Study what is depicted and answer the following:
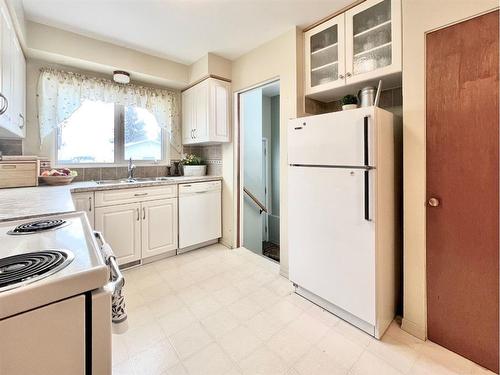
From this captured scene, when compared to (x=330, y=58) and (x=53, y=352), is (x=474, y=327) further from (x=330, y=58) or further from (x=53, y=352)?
(x=330, y=58)

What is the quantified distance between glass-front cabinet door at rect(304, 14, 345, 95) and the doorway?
0.72 m

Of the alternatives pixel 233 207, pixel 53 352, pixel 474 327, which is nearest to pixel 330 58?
pixel 233 207

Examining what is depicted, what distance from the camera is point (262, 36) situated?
256 centimetres

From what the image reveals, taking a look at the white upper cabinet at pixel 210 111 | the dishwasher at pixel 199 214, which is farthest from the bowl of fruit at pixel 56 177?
the white upper cabinet at pixel 210 111

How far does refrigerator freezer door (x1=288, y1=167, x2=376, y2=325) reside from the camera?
5.47ft

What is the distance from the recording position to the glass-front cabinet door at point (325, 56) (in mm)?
2102

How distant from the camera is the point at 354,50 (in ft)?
6.63

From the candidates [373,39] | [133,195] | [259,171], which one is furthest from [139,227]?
[373,39]

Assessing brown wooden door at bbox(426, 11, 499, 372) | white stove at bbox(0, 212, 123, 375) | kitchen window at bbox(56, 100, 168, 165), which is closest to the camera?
white stove at bbox(0, 212, 123, 375)

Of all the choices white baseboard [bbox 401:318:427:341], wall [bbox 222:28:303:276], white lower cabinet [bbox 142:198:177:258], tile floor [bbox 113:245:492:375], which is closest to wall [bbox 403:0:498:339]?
white baseboard [bbox 401:318:427:341]

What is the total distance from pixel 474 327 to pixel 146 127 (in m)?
3.72

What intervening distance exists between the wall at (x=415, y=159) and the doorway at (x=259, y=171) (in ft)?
5.34

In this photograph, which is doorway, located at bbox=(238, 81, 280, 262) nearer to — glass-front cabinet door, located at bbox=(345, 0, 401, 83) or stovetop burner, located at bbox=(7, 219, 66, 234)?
glass-front cabinet door, located at bbox=(345, 0, 401, 83)

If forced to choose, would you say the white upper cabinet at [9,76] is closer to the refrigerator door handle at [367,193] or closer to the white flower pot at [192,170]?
the white flower pot at [192,170]
